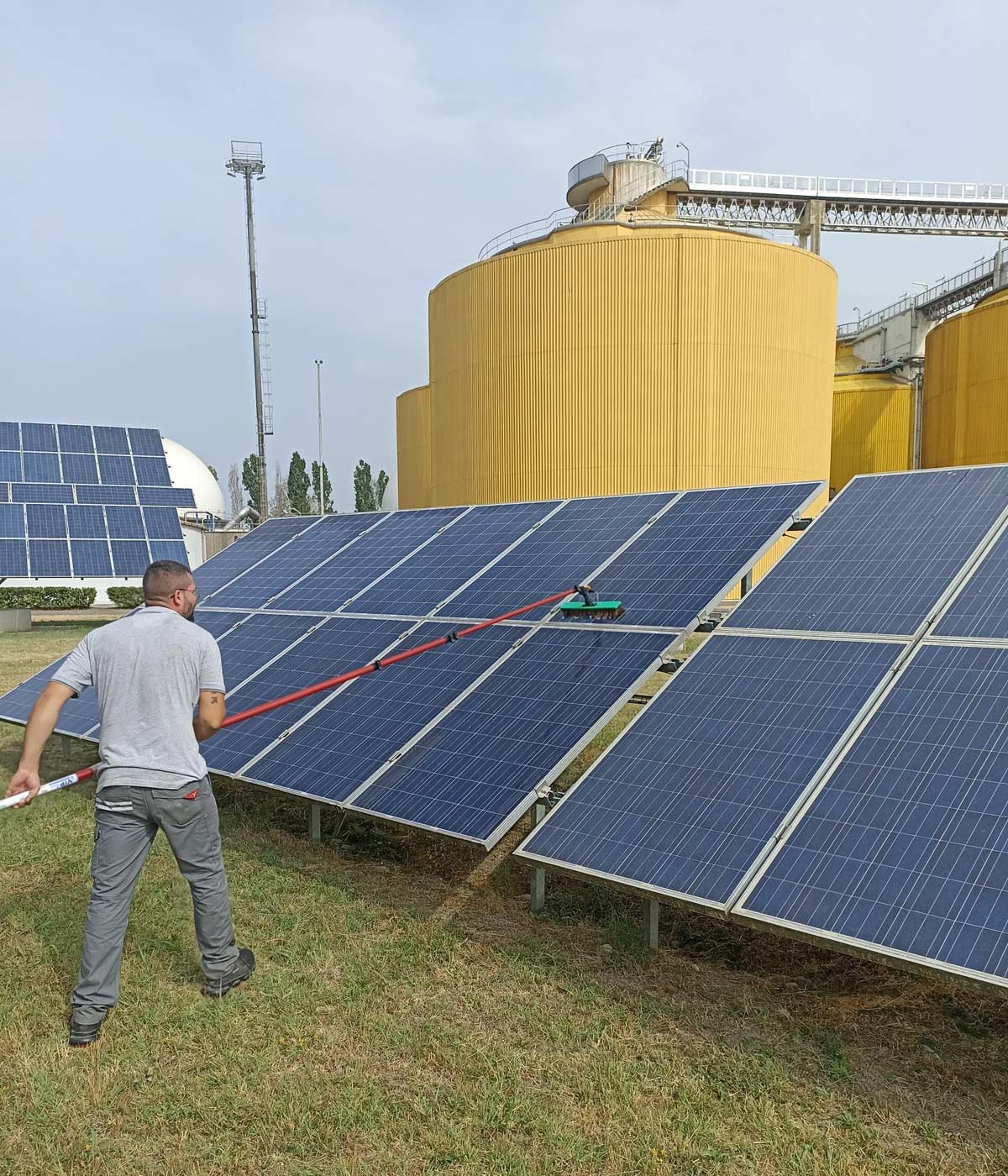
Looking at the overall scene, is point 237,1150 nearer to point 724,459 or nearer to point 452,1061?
point 452,1061

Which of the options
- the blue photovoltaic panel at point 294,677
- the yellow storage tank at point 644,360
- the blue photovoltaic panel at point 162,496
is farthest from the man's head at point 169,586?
the yellow storage tank at point 644,360

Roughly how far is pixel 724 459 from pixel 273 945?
90.3 ft

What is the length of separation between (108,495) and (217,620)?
56.7 ft

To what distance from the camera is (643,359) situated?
3127cm

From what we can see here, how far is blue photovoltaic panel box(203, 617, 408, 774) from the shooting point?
8547mm

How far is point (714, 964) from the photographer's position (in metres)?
6.23

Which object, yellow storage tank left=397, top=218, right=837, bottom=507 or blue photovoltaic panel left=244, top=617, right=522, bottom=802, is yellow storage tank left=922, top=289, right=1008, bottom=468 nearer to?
yellow storage tank left=397, top=218, right=837, bottom=507

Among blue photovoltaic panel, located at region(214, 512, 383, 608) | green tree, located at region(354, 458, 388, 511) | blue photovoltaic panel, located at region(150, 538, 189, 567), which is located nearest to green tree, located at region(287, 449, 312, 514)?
green tree, located at region(354, 458, 388, 511)

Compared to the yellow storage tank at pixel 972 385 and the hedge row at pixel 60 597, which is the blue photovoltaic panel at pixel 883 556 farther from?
the yellow storage tank at pixel 972 385

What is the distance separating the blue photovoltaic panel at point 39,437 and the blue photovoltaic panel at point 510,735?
24551mm

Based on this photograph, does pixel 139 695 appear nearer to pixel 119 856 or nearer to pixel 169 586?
pixel 169 586

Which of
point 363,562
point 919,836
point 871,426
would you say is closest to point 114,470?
point 363,562

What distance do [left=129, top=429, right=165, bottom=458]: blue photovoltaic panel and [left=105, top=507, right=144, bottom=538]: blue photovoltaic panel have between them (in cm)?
306

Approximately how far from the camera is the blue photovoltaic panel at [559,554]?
912 cm
